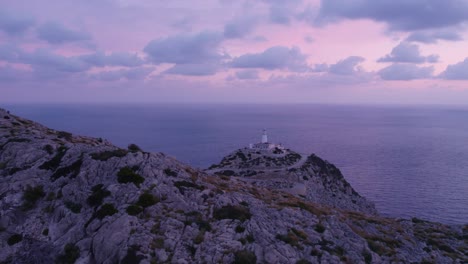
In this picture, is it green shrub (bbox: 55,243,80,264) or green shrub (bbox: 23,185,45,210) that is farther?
green shrub (bbox: 23,185,45,210)

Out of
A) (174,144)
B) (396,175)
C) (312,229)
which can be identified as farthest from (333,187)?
(174,144)

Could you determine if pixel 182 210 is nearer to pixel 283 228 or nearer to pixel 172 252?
pixel 172 252

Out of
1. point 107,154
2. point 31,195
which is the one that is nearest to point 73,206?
point 31,195

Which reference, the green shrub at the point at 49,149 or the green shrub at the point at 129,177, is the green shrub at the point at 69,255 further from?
the green shrub at the point at 49,149

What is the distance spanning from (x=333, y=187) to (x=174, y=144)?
342 ft

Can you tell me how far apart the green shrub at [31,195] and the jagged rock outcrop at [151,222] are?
0.23 ft

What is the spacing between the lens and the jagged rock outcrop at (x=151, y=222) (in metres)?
19.3

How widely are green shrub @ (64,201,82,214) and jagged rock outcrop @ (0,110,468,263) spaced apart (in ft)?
0.25

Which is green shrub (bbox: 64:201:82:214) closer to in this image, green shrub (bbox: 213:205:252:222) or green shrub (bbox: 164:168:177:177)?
green shrub (bbox: 164:168:177:177)

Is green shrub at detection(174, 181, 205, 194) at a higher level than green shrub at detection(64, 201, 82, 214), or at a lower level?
higher

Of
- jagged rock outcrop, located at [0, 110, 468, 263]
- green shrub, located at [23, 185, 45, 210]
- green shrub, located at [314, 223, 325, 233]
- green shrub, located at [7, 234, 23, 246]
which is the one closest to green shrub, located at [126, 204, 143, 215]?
jagged rock outcrop, located at [0, 110, 468, 263]

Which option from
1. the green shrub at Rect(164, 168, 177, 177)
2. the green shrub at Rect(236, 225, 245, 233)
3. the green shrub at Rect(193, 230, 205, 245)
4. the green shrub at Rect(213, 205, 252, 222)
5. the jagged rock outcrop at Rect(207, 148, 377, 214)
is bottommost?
the jagged rock outcrop at Rect(207, 148, 377, 214)

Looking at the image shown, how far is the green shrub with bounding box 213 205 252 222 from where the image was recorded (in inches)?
888

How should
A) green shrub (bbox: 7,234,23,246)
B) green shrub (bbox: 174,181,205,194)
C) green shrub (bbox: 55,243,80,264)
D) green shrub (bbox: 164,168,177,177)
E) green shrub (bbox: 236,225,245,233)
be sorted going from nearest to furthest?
green shrub (bbox: 55,243,80,264) < green shrub (bbox: 7,234,23,246) < green shrub (bbox: 236,225,245,233) < green shrub (bbox: 174,181,205,194) < green shrub (bbox: 164,168,177,177)
